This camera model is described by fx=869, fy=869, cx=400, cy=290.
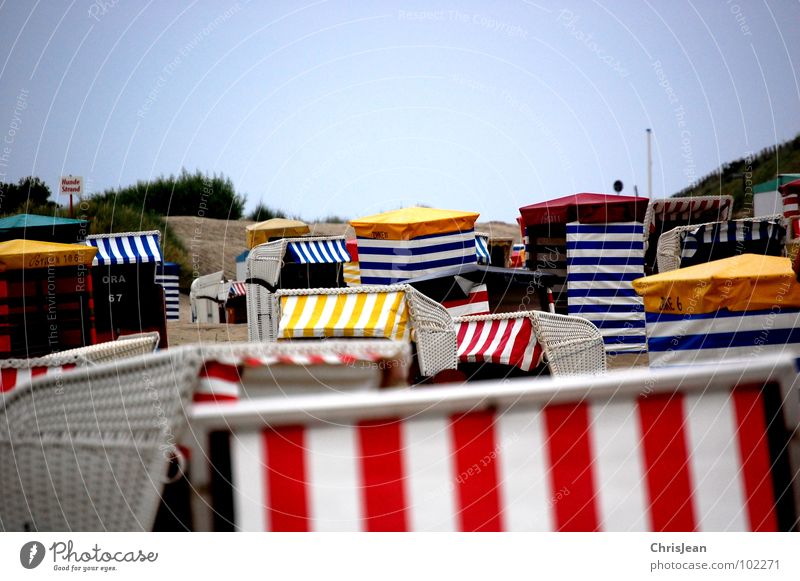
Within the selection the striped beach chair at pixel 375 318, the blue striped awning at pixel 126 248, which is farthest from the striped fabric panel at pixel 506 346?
the blue striped awning at pixel 126 248

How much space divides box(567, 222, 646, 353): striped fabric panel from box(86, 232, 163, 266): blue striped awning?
4128mm

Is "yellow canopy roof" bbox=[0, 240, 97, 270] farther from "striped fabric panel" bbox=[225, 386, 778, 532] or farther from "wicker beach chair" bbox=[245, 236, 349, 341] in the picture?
"striped fabric panel" bbox=[225, 386, 778, 532]

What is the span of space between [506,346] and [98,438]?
3299 mm

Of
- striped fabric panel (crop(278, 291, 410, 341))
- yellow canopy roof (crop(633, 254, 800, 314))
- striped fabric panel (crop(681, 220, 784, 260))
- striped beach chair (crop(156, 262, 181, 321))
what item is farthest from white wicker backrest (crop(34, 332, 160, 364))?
striped beach chair (crop(156, 262, 181, 321))

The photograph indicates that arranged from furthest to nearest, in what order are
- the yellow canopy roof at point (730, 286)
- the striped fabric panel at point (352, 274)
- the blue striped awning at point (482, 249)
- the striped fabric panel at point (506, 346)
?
the blue striped awning at point (482, 249), the striped fabric panel at point (352, 274), the striped fabric panel at point (506, 346), the yellow canopy roof at point (730, 286)

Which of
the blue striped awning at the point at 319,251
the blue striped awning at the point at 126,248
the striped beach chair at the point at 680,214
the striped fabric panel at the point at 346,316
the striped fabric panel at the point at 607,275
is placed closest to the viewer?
the striped fabric panel at the point at 346,316

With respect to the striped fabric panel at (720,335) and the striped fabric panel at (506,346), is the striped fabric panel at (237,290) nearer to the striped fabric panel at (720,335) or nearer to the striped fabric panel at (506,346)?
the striped fabric panel at (506,346)

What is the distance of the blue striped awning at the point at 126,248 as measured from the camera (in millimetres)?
8578

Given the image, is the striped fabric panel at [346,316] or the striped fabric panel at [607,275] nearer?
the striped fabric panel at [346,316]

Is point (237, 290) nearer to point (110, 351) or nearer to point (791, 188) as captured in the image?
point (791, 188)

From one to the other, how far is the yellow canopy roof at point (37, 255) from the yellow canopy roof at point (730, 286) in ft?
10.4

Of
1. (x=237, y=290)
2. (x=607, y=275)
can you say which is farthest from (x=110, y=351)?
(x=237, y=290)

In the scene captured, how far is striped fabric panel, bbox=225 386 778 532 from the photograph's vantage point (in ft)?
5.45
